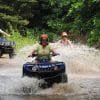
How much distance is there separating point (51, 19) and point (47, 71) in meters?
31.6

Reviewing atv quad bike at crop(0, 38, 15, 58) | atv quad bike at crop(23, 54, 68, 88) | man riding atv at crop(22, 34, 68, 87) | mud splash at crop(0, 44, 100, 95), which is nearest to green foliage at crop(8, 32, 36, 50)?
mud splash at crop(0, 44, 100, 95)

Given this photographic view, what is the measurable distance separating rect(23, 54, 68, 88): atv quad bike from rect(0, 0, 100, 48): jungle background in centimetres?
1562

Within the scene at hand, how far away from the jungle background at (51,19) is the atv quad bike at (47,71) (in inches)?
615

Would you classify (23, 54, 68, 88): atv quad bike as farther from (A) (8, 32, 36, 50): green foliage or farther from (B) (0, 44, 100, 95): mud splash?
(A) (8, 32, 36, 50): green foliage

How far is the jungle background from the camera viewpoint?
1357 inches

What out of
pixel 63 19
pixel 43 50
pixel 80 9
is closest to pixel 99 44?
pixel 80 9

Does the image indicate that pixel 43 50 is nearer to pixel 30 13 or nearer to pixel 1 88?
pixel 1 88

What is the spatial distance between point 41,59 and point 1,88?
1389 millimetres

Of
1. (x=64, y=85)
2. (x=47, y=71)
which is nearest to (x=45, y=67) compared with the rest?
(x=47, y=71)

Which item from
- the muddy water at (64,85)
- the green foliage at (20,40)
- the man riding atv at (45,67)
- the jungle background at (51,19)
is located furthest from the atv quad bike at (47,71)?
the green foliage at (20,40)

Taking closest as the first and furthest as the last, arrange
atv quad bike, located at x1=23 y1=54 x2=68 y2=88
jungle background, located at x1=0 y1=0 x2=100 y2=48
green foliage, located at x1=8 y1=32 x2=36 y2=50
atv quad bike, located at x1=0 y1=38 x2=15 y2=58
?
atv quad bike, located at x1=23 y1=54 x2=68 y2=88 < atv quad bike, located at x1=0 y1=38 x2=15 y2=58 < jungle background, located at x1=0 y1=0 x2=100 y2=48 < green foliage, located at x1=8 y1=32 x2=36 y2=50

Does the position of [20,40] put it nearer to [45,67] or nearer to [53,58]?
[53,58]

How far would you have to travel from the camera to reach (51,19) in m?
46.8

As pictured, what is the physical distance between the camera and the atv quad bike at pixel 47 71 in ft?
50.5
